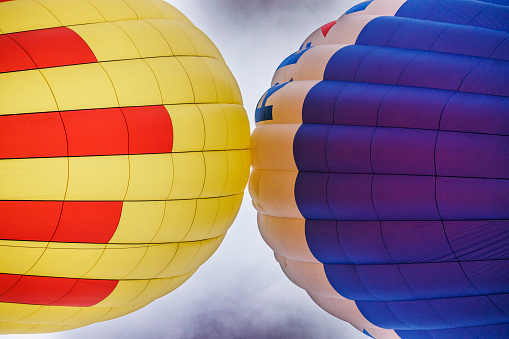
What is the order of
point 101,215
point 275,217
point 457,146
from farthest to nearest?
point 275,217
point 457,146
point 101,215

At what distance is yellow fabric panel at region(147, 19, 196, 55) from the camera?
2.55m

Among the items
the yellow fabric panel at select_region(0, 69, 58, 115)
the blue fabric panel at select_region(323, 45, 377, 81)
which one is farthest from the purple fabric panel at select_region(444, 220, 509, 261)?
the yellow fabric panel at select_region(0, 69, 58, 115)

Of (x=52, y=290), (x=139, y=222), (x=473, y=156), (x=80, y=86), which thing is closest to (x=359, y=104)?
(x=473, y=156)

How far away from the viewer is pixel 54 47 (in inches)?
87.8

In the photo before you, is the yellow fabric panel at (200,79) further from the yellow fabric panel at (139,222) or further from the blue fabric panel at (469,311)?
the blue fabric panel at (469,311)

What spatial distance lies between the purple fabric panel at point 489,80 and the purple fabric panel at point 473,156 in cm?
22

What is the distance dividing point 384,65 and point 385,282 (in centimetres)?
100

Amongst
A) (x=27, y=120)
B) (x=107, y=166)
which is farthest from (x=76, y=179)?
(x=27, y=120)

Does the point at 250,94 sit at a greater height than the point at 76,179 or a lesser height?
greater

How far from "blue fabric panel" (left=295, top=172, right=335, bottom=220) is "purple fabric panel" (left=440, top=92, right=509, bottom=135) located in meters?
0.60

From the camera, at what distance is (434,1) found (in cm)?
288

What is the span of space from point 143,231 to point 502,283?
1.54 m

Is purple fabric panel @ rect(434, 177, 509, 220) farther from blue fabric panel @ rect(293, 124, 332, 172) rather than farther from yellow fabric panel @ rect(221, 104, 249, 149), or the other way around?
yellow fabric panel @ rect(221, 104, 249, 149)

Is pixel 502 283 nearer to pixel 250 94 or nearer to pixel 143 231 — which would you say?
pixel 143 231
